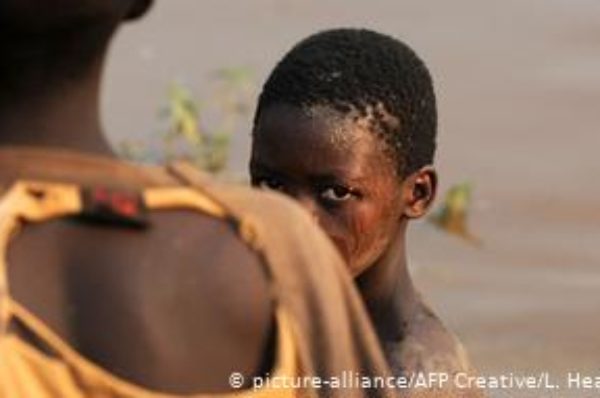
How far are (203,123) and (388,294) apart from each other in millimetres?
4440

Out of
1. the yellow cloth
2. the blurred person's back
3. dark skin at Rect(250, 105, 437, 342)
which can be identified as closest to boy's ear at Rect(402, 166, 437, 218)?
dark skin at Rect(250, 105, 437, 342)

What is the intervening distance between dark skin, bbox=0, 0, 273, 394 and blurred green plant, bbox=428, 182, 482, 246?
6119 millimetres

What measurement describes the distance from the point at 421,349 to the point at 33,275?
7.11 feet

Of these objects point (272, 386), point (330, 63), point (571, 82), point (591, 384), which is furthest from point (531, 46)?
point (272, 386)

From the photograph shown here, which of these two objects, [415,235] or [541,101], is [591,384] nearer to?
[415,235]

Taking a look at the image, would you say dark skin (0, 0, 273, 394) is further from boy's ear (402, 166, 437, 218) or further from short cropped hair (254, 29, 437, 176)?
boy's ear (402, 166, 437, 218)

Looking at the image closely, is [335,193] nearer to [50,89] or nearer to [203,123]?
[50,89]

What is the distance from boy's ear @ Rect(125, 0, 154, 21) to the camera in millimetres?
2227

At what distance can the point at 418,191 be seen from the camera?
4.29 meters

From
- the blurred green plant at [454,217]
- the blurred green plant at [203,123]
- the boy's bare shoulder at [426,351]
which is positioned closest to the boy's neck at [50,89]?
the boy's bare shoulder at [426,351]

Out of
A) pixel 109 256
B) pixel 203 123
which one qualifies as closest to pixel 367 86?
pixel 109 256

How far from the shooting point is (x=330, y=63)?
13.8ft

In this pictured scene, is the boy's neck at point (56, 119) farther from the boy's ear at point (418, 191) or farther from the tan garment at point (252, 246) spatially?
the boy's ear at point (418, 191)

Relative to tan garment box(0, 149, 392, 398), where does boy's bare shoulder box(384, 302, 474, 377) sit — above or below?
below
